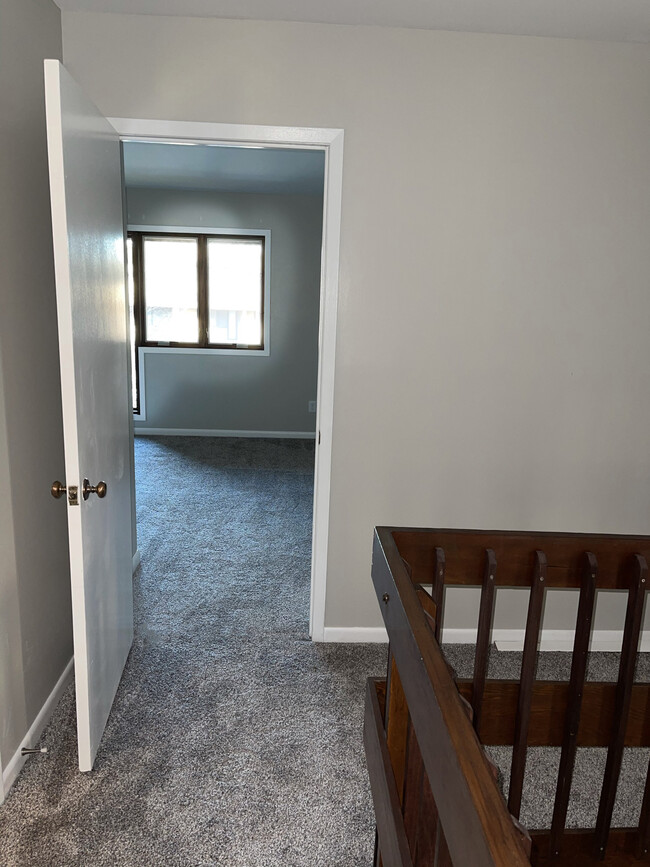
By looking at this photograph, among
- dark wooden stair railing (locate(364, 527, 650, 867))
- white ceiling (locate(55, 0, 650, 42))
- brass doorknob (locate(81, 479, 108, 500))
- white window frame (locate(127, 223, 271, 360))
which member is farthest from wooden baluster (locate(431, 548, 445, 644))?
white window frame (locate(127, 223, 271, 360))

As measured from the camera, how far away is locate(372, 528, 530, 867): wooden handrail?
71 centimetres

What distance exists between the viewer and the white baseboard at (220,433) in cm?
669

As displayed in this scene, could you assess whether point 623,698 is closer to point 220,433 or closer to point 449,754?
point 449,754

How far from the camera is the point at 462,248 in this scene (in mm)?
2508

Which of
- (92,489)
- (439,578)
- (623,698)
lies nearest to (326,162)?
(92,489)

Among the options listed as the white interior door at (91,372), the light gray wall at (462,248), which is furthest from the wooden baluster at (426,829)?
the light gray wall at (462,248)

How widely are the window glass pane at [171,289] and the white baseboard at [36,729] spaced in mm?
4500

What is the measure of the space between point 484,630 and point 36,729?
4.87ft

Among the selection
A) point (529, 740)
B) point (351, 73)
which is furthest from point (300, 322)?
point (529, 740)

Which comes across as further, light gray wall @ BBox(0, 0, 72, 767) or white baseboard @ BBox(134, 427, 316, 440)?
white baseboard @ BBox(134, 427, 316, 440)

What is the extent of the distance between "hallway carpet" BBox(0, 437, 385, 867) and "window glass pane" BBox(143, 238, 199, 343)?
335cm

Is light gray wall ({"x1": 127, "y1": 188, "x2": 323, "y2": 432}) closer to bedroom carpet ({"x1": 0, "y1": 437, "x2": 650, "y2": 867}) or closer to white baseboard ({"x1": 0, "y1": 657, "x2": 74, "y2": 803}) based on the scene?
bedroom carpet ({"x1": 0, "y1": 437, "x2": 650, "y2": 867})

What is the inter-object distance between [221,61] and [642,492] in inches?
93.8

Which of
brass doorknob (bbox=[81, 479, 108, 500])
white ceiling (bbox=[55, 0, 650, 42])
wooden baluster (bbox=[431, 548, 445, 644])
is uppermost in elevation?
white ceiling (bbox=[55, 0, 650, 42])
